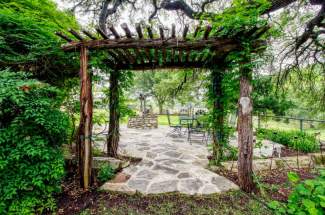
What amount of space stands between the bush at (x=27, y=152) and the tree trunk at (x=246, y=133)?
2530mm

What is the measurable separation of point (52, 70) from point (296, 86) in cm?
601

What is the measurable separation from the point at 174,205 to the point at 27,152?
1870 mm

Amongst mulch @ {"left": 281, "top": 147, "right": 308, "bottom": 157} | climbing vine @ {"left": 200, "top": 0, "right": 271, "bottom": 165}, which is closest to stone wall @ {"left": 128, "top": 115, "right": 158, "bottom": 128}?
climbing vine @ {"left": 200, "top": 0, "right": 271, "bottom": 165}

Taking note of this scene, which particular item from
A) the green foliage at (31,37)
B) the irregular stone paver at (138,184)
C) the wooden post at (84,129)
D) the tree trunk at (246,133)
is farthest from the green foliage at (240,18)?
the irregular stone paver at (138,184)

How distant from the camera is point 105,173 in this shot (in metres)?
2.95

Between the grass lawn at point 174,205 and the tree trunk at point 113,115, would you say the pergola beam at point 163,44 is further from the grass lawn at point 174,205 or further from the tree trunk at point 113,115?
the grass lawn at point 174,205

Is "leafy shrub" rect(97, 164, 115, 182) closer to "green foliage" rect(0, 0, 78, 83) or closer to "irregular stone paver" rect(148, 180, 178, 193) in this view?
"irregular stone paver" rect(148, 180, 178, 193)

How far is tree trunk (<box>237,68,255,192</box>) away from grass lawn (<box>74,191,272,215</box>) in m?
0.23

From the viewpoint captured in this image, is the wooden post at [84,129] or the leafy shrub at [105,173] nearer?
the wooden post at [84,129]

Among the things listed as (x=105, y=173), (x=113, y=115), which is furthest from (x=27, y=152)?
(x=113, y=115)

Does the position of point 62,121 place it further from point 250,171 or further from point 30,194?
point 250,171

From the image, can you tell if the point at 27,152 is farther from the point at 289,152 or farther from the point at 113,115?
the point at 289,152

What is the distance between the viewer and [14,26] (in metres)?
2.35

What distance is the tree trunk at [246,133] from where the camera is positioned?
8.46ft
